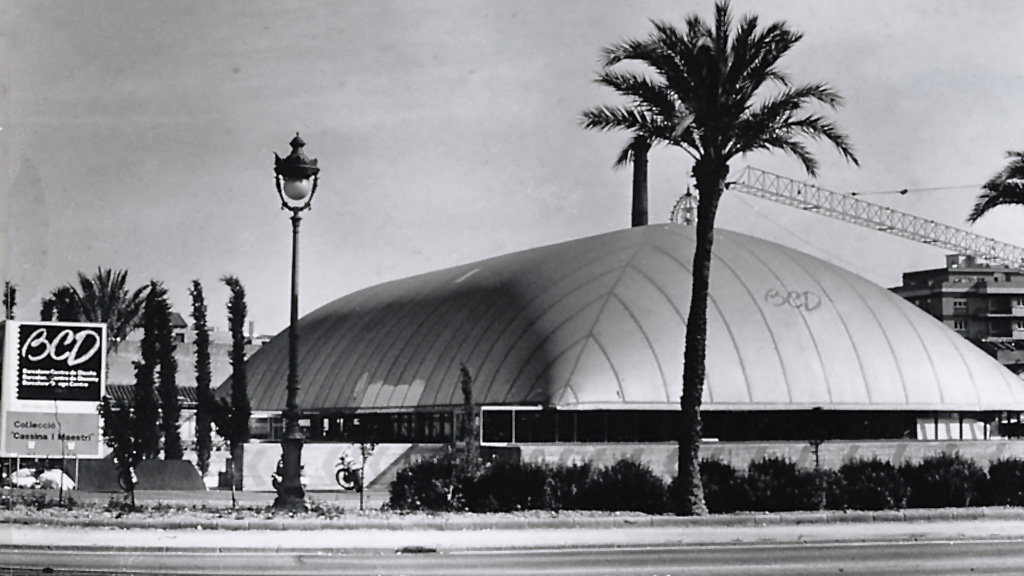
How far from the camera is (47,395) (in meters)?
30.6

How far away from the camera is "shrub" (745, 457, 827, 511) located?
31891 mm

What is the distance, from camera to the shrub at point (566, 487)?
3144 centimetres

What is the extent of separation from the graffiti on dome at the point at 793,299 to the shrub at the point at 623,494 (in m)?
19.4

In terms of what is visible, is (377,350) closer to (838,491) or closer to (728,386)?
(728,386)

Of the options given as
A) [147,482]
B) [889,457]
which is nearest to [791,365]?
[889,457]

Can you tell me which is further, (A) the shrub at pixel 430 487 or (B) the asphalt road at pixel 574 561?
(A) the shrub at pixel 430 487

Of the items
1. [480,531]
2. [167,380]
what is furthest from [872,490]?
[167,380]

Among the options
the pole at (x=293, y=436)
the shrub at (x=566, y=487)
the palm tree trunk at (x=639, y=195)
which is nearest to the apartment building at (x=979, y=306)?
the palm tree trunk at (x=639, y=195)

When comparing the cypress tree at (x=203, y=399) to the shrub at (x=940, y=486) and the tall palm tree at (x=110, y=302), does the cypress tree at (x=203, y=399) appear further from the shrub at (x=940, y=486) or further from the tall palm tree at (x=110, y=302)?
the shrub at (x=940, y=486)

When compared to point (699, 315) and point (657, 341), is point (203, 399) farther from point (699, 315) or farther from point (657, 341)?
point (699, 315)

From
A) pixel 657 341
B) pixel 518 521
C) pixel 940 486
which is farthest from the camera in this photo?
pixel 657 341

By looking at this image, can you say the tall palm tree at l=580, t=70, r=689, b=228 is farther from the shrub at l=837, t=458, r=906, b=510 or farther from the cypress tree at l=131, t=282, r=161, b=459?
the cypress tree at l=131, t=282, r=161, b=459

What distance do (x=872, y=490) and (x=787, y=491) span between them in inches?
76.6

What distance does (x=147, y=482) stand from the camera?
42.0 meters
